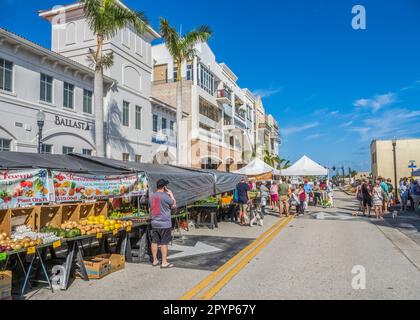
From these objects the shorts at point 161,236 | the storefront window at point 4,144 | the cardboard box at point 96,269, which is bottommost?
the cardboard box at point 96,269

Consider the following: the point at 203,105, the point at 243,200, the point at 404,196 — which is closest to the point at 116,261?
the point at 243,200

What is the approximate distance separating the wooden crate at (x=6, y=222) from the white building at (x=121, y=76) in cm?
1403

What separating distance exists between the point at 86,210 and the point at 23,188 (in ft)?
5.32

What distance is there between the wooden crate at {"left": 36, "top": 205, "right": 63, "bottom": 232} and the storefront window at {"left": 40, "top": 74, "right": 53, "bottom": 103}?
10613mm

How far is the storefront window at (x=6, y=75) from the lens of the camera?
14.0 m

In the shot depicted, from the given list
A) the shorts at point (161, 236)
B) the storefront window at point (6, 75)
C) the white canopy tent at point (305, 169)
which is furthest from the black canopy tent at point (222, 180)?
the storefront window at point (6, 75)

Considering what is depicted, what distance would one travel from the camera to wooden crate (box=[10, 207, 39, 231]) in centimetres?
640

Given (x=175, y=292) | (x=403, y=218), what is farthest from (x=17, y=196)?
(x=403, y=218)

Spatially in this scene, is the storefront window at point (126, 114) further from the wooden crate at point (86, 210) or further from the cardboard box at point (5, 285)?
the cardboard box at point (5, 285)

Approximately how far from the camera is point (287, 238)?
1059 cm

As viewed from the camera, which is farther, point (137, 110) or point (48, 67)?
point (137, 110)

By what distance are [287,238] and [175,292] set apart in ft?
19.5

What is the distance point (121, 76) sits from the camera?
21.8 meters
